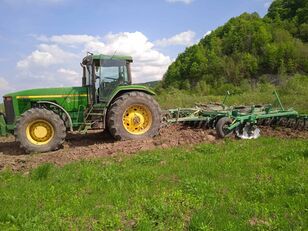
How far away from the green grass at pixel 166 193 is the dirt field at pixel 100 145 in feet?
2.11

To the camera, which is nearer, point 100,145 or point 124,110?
point 100,145

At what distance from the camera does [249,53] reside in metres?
44.7

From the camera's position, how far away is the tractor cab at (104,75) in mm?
10977

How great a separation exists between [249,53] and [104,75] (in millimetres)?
36219

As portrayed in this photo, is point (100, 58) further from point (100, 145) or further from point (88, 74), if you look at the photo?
point (100, 145)

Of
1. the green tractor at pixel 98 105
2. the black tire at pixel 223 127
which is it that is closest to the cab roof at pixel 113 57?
the green tractor at pixel 98 105

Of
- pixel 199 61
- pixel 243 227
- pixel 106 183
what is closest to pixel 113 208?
pixel 106 183

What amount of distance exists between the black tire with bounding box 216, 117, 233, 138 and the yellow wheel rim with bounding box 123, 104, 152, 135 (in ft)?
6.22

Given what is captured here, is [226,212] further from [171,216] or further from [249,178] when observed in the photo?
[249,178]

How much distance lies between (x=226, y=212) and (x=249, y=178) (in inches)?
60.1

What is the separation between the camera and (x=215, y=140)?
10234mm

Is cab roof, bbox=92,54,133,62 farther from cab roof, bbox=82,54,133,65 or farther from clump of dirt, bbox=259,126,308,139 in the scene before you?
clump of dirt, bbox=259,126,308,139

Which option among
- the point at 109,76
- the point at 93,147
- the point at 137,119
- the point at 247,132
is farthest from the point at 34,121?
the point at 247,132

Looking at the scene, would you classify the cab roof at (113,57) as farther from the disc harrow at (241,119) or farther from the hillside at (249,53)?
the hillside at (249,53)
